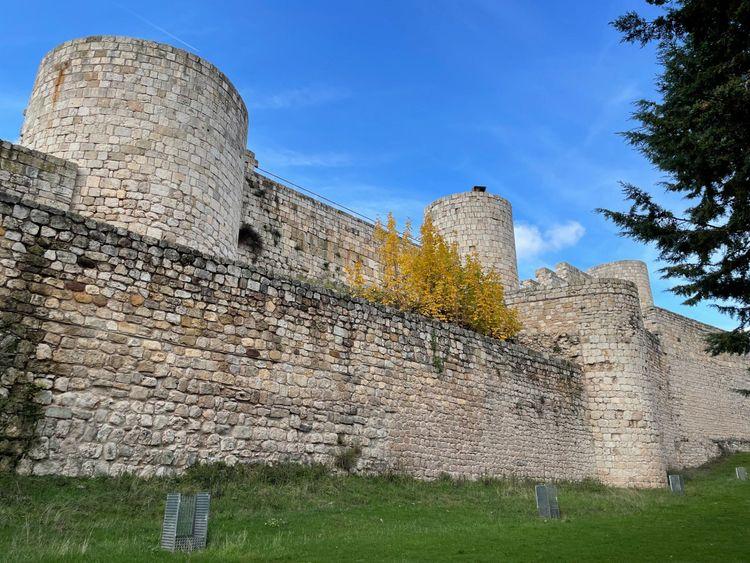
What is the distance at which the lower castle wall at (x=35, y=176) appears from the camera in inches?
459

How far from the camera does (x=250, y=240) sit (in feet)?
57.8

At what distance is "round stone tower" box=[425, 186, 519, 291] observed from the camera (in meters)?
25.2

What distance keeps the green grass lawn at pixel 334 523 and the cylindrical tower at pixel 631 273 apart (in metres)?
25.8

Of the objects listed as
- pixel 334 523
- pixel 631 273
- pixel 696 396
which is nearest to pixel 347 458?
pixel 334 523

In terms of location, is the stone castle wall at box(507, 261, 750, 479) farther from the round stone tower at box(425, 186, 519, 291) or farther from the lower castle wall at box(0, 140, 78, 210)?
the lower castle wall at box(0, 140, 78, 210)

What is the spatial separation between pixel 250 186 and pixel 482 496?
427 inches

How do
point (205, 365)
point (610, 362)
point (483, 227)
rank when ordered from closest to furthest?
1. point (205, 365)
2. point (610, 362)
3. point (483, 227)

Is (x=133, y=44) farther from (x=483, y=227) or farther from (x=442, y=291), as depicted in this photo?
(x=483, y=227)

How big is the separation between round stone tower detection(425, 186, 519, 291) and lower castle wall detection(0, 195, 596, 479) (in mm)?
10838

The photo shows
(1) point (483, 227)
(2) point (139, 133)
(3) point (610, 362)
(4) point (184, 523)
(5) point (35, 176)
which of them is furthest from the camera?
(1) point (483, 227)

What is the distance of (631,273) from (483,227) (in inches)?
612

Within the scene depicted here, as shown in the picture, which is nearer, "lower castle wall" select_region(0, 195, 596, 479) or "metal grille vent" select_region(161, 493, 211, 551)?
"metal grille vent" select_region(161, 493, 211, 551)

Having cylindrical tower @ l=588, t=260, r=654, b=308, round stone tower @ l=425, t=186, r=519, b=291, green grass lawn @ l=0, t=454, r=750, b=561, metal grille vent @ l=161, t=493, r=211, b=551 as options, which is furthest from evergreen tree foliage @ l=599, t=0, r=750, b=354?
cylindrical tower @ l=588, t=260, r=654, b=308

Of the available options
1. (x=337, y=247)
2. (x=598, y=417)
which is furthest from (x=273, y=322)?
(x=598, y=417)
